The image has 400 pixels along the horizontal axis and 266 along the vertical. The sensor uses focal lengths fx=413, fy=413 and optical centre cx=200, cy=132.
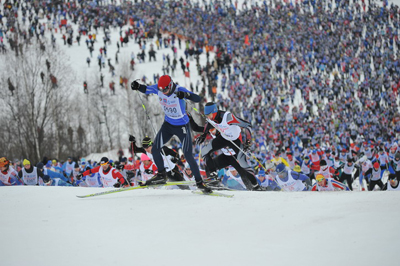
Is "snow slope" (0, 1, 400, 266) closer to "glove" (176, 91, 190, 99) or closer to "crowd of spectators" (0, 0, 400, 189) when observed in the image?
"glove" (176, 91, 190, 99)

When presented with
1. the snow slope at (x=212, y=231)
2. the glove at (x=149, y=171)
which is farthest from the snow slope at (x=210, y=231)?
the glove at (x=149, y=171)

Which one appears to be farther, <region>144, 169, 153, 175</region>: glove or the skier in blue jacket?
<region>144, 169, 153, 175</region>: glove

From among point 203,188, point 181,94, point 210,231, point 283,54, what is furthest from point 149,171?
point 283,54

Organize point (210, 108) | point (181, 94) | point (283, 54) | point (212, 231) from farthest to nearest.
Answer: point (283, 54), point (210, 108), point (181, 94), point (212, 231)

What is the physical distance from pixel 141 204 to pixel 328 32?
116 feet

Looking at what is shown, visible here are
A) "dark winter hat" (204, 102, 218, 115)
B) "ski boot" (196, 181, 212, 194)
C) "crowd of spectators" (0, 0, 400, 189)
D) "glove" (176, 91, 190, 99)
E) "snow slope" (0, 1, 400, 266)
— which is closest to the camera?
"snow slope" (0, 1, 400, 266)

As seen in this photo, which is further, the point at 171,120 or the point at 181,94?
the point at 171,120

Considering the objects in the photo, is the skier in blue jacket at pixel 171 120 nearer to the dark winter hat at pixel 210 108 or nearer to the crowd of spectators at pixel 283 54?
the dark winter hat at pixel 210 108

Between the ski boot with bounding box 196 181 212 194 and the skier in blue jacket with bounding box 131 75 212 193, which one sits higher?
the skier in blue jacket with bounding box 131 75 212 193

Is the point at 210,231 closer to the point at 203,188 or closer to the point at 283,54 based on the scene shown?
the point at 203,188

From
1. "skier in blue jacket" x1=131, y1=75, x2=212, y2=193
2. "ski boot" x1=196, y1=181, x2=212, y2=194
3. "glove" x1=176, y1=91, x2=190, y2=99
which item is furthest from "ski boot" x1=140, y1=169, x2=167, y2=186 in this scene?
"glove" x1=176, y1=91, x2=190, y2=99

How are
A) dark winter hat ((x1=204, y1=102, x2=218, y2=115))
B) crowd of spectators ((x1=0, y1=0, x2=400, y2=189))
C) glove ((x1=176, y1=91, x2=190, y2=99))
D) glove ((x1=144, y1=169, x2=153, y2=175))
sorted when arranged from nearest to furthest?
glove ((x1=176, y1=91, x2=190, y2=99)) < dark winter hat ((x1=204, y1=102, x2=218, y2=115)) < glove ((x1=144, y1=169, x2=153, y2=175)) < crowd of spectators ((x1=0, y1=0, x2=400, y2=189))

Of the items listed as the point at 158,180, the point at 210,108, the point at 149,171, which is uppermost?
the point at 210,108

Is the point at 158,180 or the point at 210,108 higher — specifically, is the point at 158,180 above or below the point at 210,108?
below
